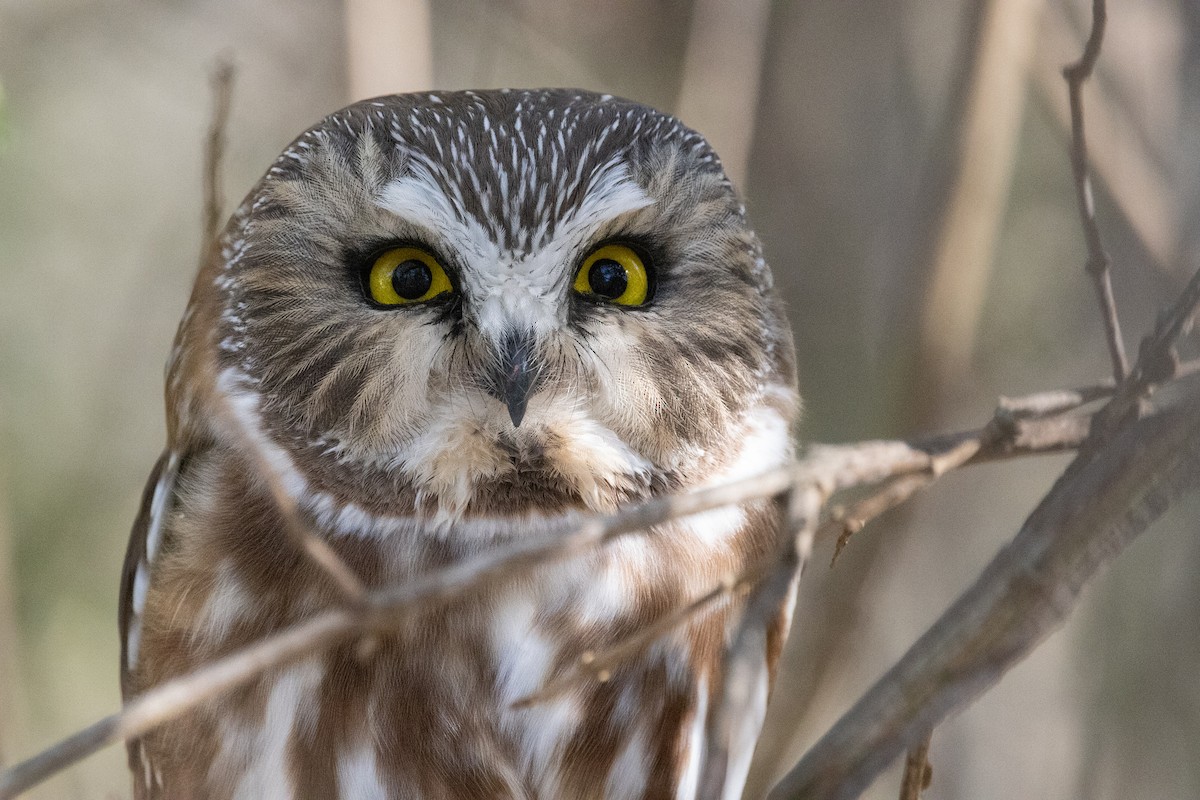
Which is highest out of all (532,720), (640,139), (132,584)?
(640,139)

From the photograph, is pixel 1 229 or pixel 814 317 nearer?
pixel 814 317

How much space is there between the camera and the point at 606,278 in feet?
7.64

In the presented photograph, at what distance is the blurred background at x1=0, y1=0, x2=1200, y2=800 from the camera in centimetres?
300

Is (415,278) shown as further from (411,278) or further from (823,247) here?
(823,247)

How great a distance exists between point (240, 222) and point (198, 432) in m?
0.43

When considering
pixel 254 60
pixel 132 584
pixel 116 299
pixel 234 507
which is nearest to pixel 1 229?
pixel 116 299

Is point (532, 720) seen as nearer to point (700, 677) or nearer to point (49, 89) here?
point (700, 677)

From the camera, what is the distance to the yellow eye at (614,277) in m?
2.32

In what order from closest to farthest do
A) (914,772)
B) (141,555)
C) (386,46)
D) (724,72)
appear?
(914,772)
(141,555)
(386,46)
(724,72)

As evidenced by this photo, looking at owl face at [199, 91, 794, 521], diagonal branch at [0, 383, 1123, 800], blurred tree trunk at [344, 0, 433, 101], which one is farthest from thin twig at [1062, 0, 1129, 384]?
blurred tree trunk at [344, 0, 433, 101]

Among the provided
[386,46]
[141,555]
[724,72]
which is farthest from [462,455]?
[724,72]

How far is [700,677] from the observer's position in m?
2.36

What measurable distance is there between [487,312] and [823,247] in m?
1.92

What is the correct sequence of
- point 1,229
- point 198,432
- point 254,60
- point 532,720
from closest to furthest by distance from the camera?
point 532,720
point 198,432
point 254,60
point 1,229
